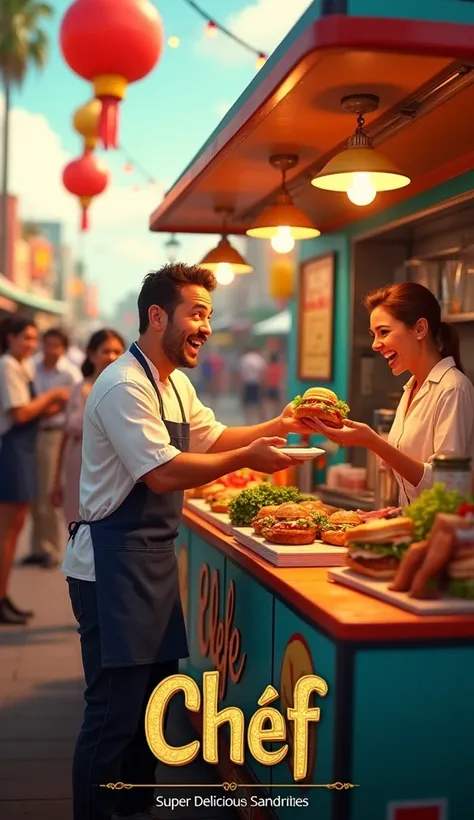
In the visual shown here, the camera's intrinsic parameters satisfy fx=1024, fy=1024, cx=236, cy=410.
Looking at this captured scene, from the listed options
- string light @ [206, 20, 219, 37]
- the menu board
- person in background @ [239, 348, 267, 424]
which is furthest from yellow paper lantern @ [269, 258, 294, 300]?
string light @ [206, 20, 219, 37]

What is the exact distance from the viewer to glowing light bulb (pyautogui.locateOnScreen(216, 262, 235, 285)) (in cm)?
700

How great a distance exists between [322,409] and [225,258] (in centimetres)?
291

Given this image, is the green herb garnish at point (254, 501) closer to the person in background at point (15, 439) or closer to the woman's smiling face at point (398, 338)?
the woman's smiling face at point (398, 338)

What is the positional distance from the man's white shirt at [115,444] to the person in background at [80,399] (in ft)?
9.63

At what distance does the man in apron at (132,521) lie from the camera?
3.73 metres

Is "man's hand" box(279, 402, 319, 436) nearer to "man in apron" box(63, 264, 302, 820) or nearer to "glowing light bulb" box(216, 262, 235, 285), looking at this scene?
"man in apron" box(63, 264, 302, 820)

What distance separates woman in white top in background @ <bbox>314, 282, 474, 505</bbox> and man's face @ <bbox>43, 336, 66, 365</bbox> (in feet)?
19.2

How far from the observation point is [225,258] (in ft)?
22.8

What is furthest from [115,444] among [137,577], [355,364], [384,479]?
[355,364]

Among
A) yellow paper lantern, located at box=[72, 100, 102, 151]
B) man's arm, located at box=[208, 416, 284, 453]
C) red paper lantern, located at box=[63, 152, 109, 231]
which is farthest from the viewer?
red paper lantern, located at box=[63, 152, 109, 231]

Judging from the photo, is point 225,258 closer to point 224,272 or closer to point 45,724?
point 224,272

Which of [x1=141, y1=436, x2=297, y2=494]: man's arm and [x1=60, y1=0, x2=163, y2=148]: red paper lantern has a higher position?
[x1=60, y1=0, x2=163, y2=148]: red paper lantern

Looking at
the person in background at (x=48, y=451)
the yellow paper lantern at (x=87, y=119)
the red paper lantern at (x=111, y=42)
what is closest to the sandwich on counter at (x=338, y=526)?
the red paper lantern at (x=111, y=42)

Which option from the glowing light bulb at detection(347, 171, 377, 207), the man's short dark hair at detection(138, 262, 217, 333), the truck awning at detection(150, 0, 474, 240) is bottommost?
the man's short dark hair at detection(138, 262, 217, 333)
